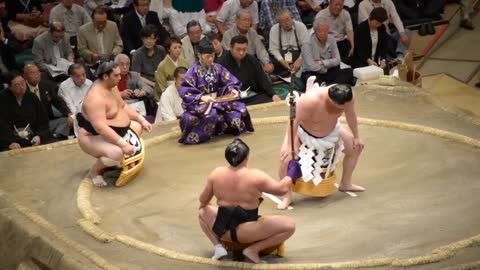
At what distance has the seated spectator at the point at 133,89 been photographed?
6.34 m

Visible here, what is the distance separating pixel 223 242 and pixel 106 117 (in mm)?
1181

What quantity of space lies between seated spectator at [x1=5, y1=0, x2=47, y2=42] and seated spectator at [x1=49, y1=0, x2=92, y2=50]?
150 mm

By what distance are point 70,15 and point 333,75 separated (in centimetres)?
199

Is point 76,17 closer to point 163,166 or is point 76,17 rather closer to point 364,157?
point 163,166

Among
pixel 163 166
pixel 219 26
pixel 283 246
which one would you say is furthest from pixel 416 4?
pixel 283 246

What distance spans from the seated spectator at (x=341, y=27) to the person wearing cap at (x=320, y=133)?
2546 mm

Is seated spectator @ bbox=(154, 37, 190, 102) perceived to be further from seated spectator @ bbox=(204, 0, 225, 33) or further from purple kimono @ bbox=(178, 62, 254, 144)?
seated spectator @ bbox=(204, 0, 225, 33)

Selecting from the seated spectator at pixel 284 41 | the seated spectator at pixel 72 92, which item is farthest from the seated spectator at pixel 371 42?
the seated spectator at pixel 72 92

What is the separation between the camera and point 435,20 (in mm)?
8156

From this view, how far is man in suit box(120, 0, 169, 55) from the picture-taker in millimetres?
6977

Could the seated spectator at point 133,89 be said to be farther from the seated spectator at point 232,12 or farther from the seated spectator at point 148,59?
the seated spectator at point 232,12

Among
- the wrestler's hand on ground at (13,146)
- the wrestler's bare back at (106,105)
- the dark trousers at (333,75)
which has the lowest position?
the dark trousers at (333,75)

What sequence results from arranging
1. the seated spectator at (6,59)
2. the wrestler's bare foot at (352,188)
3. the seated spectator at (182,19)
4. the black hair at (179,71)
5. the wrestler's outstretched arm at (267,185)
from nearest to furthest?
the wrestler's outstretched arm at (267,185) → the wrestler's bare foot at (352,188) → the black hair at (179,71) → the seated spectator at (6,59) → the seated spectator at (182,19)

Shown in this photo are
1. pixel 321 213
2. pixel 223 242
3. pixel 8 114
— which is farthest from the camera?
pixel 8 114
